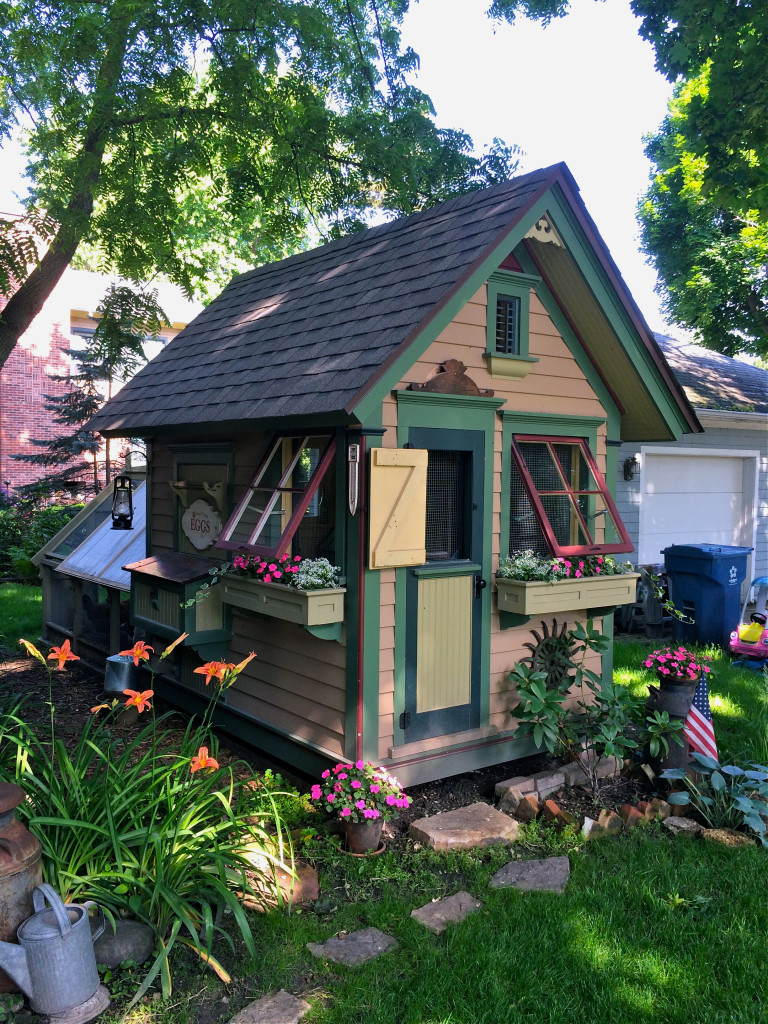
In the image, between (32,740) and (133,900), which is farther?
(32,740)

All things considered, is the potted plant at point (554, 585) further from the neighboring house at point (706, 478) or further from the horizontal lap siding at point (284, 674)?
the neighboring house at point (706, 478)

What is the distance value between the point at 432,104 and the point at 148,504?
26.9ft

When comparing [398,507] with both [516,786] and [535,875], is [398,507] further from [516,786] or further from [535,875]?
[535,875]

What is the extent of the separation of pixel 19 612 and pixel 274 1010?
9.31 meters

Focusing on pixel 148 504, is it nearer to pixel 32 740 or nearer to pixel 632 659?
pixel 32 740

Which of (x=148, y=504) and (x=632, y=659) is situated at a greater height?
(x=148, y=504)

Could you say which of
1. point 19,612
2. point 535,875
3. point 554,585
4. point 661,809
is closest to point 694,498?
point 554,585

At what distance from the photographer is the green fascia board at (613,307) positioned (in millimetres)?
5480

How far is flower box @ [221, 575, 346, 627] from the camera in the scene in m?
4.77

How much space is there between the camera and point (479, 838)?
4.66 m

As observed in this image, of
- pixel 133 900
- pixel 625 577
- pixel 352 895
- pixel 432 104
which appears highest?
pixel 432 104

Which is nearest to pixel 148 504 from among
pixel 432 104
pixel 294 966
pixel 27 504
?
pixel 294 966

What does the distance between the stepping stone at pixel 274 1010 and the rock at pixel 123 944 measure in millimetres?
550

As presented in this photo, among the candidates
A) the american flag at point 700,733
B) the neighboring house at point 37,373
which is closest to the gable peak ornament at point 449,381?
the american flag at point 700,733
